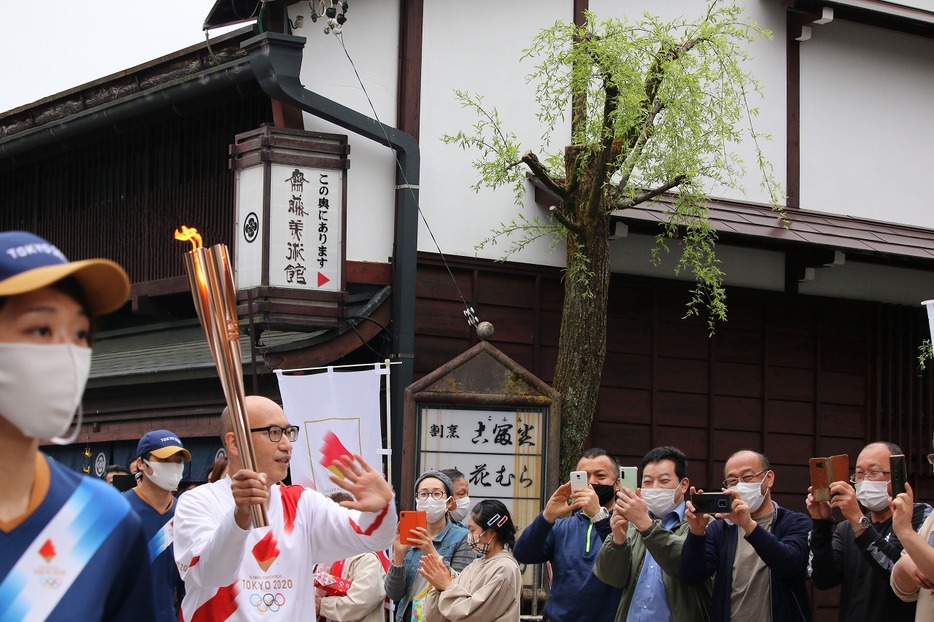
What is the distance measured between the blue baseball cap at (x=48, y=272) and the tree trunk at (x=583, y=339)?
9059 millimetres

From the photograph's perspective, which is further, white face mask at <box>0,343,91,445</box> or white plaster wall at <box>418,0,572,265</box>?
white plaster wall at <box>418,0,572,265</box>

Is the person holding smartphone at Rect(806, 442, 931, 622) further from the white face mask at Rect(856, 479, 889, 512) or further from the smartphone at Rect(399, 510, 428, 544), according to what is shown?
the smartphone at Rect(399, 510, 428, 544)

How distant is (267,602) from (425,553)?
342 centimetres

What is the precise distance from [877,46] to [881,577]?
10819 mm

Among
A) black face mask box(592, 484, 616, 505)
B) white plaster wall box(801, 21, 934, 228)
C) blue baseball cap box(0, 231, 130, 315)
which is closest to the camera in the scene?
blue baseball cap box(0, 231, 130, 315)

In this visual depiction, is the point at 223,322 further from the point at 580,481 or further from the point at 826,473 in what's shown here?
the point at 580,481

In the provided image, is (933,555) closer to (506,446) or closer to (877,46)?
(506,446)

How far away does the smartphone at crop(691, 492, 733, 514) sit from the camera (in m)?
7.11

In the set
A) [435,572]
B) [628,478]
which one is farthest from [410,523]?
[628,478]

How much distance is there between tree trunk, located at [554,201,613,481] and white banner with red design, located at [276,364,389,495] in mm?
1771

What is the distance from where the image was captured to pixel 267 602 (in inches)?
200

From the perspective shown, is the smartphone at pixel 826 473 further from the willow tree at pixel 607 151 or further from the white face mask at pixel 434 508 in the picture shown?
the willow tree at pixel 607 151

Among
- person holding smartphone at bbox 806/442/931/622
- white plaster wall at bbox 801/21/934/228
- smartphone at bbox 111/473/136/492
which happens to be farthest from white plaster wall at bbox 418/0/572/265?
person holding smartphone at bbox 806/442/931/622

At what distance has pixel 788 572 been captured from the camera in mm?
7305
